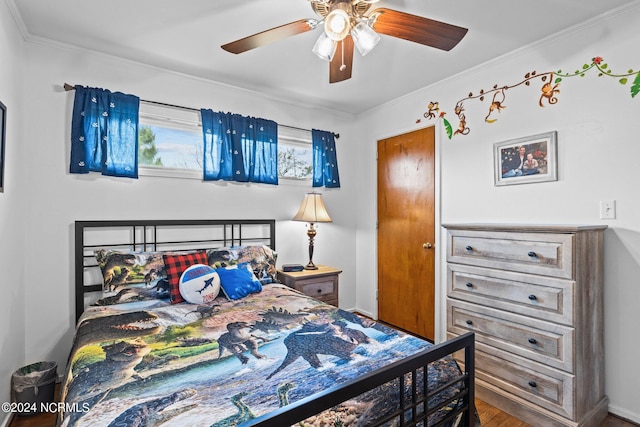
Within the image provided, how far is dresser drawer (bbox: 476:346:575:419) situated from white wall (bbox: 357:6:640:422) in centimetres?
53

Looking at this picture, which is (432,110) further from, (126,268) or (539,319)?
(126,268)

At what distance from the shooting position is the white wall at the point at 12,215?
1.95 meters

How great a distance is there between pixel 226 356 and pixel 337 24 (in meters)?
1.72

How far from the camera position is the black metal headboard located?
259 cm

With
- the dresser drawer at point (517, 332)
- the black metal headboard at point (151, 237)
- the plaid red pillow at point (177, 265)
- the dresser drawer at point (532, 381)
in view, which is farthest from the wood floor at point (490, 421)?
the plaid red pillow at point (177, 265)

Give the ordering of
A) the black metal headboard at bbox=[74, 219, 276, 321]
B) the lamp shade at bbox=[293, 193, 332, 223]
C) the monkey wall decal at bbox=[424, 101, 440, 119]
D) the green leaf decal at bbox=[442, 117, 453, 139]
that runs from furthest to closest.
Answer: the lamp shade at bbox=[293, 193, 332, 223]
the monkey wall decal at bbox=[424, 101, 440, 119]
the green leaf decal at bbox=[442, 117, 453, 139]
the black metal headboard at bbox=[74, 219, 276, 321]

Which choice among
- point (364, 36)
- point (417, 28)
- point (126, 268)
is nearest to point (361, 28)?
point (364, 36)

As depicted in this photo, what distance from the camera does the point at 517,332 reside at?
85.6 inches

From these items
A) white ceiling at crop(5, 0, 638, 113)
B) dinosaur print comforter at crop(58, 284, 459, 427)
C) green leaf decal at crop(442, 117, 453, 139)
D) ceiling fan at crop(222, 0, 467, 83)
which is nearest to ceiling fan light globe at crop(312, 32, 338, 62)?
ceiling fan at crop(222, 0, 467, 83)

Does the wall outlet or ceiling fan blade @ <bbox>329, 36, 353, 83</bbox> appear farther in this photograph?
the wall outlet

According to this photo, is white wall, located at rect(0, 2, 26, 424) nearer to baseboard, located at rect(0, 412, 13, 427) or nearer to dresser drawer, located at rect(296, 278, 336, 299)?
baseboard, located at rect(0, 412, 13, 427)

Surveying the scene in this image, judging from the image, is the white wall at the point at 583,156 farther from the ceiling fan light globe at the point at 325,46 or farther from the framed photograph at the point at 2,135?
the framed photograph at the point at 2,135

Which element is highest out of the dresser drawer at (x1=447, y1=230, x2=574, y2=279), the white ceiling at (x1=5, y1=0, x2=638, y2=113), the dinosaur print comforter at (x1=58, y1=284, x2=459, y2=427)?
the white ceiling at (x1=5, y1=0, x2=638, y2=113)

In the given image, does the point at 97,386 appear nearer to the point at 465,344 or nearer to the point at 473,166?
the point at 465,344
